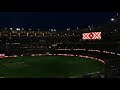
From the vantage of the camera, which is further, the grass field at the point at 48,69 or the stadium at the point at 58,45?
the stadium at the point at 58,45

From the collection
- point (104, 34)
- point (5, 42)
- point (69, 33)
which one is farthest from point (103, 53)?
point (5, 42)

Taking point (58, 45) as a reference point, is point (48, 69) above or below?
below

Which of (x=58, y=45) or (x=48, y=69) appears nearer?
(x=48, y=69)

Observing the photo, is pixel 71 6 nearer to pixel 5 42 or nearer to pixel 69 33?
pixel 69 33

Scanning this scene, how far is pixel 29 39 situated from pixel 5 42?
2949mm

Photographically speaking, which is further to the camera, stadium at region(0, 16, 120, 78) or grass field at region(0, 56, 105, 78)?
stadium at region(0, 16, 120, 78)

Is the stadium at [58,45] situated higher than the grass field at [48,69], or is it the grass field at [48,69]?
the stadium at [58,45]

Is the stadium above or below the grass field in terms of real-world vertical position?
above

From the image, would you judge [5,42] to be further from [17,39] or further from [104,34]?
[104,34]

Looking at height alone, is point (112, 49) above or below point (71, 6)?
below
